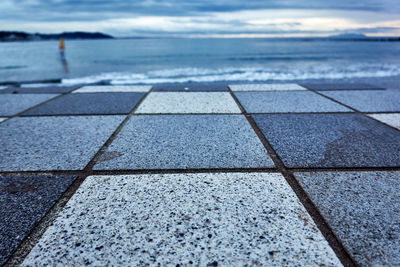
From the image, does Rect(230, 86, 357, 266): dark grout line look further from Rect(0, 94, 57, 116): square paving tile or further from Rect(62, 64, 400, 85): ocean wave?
Rect(62, 64, 400, 85): ocean wave

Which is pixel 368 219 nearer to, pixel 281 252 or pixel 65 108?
pixel 281 252

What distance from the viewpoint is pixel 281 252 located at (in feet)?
3.24

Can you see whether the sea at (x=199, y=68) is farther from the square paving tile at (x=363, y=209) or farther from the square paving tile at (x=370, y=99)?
the square paving tile at (x=363, y=209)

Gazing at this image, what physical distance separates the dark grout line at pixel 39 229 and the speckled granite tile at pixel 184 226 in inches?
1.2

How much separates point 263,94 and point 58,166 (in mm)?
3126

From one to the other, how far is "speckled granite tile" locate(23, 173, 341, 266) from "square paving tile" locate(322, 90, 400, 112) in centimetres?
247

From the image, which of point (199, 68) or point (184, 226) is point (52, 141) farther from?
point (199, 68)

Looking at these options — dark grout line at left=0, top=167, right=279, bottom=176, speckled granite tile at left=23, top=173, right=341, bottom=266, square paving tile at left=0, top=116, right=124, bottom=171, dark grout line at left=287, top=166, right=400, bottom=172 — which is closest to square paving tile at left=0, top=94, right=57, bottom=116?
square paving tile at left=0, top=116, right=124, bottom=171

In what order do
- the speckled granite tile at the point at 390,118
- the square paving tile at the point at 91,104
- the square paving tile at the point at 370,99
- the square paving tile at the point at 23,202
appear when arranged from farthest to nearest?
the square paving tile at the point at 370,99 < the square paving tile at the point at 91,104 < the speckled granite tile at the point at 390,118 < the square paving tile at the point at 23,202

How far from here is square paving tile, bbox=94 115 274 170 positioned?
171cm

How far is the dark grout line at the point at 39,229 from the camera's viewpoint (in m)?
0.97

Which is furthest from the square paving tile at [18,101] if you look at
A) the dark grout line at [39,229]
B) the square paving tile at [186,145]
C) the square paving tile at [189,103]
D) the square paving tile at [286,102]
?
the square paving tile at [286,102]

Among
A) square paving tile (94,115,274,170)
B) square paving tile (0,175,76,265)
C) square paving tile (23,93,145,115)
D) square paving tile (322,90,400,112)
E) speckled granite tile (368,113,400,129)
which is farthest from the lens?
square paving tile (322,90,400,112)

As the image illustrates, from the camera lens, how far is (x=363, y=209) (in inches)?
48.5
